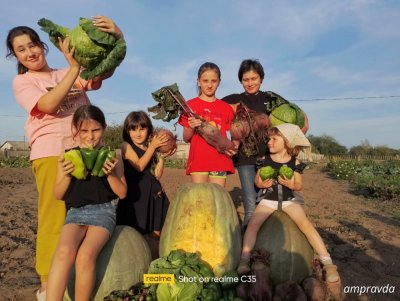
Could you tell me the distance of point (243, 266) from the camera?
10.8 feet

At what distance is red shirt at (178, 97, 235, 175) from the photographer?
15.0ft

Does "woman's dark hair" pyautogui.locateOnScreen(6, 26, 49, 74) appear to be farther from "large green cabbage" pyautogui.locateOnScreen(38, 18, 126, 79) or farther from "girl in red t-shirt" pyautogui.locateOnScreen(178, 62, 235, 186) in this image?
"girl in red t-shirt" pyautogui.locateOnScreen(178, 62, 235, 186)

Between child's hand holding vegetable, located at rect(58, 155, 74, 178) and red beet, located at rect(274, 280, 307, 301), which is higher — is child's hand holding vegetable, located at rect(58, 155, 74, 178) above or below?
above

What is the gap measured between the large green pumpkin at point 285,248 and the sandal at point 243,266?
229mm

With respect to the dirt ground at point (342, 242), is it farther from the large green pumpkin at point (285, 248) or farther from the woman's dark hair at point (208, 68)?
the woman's dark hair at point (208, 68)

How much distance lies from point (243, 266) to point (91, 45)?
228 cm

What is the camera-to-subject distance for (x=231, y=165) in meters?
4.63

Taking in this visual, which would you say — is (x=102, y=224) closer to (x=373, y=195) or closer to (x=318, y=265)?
(x=318, y=265)

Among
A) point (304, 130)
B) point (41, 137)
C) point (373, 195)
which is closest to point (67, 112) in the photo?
point (41, 137)

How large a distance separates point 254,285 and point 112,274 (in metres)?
1.16

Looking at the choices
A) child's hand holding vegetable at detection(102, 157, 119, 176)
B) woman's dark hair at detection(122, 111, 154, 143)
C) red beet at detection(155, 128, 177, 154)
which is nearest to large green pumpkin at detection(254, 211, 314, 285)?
red beet at detection(155, 128, 177, 154)

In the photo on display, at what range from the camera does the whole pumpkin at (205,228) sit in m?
3.27

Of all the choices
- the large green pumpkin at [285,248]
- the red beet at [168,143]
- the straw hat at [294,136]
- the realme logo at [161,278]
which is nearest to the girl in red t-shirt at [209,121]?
the red beet at [168,143]

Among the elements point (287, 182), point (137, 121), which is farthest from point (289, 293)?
point (137, 121)
